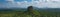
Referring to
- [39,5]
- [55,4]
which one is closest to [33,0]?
[39,5]

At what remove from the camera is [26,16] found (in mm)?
1396

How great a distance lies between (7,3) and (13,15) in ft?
0.41

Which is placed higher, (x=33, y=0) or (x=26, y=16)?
(x=33, y=0)

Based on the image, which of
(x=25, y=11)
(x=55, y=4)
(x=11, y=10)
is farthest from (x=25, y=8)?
(x=55, y=4)

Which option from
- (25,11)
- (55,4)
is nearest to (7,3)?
(25,11)

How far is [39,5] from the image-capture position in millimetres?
1421

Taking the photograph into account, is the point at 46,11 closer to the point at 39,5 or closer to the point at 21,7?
the point at 39,5

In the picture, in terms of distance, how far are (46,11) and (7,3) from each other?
0.37 meters

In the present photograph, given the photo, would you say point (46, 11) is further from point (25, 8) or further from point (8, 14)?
point (8, 14)

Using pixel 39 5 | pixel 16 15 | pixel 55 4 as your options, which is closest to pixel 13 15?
pixel 16 15

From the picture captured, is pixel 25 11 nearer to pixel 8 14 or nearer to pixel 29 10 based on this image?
pixel 29 10

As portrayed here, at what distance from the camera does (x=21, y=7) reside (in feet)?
4.67

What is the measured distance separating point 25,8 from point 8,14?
0.16 m

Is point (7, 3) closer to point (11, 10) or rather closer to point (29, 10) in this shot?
point (11, 10)
